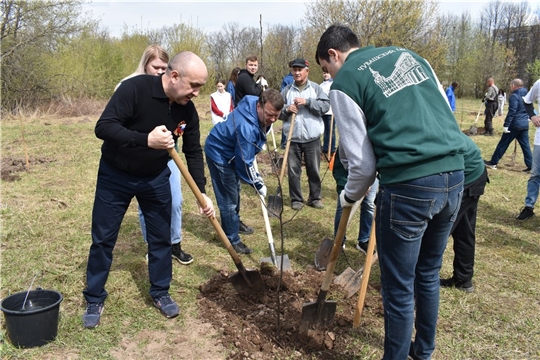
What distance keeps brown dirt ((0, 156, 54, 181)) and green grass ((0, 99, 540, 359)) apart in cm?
24

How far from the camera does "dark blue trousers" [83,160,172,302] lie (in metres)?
2.94

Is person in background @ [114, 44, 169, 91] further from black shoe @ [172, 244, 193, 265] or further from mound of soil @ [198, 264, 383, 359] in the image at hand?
mound of soil @ [198, 264, 383, 359]

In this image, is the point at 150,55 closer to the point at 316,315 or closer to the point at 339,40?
the point at 339,40

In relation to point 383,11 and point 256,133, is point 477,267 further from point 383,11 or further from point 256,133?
point 383,11

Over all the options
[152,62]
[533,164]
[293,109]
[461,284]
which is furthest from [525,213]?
[152,62]

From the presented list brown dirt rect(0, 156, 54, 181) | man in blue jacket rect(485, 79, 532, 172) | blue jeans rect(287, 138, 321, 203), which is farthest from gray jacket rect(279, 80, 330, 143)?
brown dirt rect(0, 156, 54, 181)

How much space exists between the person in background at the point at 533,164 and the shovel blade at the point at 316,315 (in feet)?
13.3

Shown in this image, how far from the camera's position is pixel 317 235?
508 centimetres

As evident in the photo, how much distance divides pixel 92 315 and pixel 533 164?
18.2 feet

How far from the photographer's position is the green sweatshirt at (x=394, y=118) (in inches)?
75.6

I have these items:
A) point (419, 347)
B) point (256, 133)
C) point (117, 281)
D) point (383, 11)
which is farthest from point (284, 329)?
point (383, 11)

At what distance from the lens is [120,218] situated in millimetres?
3047

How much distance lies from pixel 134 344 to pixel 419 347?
6.27ft

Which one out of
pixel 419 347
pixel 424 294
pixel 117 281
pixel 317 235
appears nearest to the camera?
pixel 424 294
